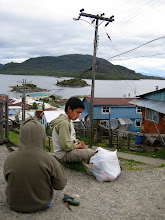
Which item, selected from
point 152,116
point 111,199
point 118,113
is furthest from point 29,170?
point 118,113

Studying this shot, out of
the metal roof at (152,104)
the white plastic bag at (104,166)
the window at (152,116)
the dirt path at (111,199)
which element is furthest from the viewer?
the window at (152,116)

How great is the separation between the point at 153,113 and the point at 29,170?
51.5ft

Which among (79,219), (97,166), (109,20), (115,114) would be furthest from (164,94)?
(79,219)

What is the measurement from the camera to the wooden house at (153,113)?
15.9 m

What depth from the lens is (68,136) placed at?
442cm

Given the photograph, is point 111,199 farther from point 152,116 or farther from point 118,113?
point 118,113

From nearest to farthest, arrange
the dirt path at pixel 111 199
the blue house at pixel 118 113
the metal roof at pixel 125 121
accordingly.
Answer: the dirt path at pixel 111 199 < the metal roof at pixel 125 121 < the blue house at pixel 118 113

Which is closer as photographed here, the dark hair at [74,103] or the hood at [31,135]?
the hood at [31,135]

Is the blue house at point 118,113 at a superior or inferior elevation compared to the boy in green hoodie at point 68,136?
inferior

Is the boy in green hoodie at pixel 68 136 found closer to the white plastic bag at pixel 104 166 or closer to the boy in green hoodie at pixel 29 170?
the white plastic bag at pixel 104 166

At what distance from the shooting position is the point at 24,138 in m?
2.70

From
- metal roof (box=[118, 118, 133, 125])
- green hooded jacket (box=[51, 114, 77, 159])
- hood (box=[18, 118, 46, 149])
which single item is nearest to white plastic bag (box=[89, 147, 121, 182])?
green hooded jacket (box=[51, 114, 77, 159])

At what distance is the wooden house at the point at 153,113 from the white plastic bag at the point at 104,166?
35.1 ft

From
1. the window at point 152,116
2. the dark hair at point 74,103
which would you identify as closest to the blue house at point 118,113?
the window at point 152,116
